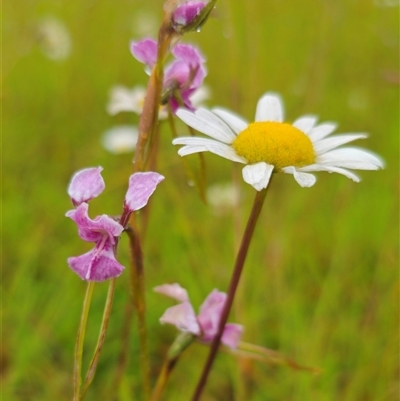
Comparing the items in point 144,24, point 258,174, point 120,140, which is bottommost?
point 258,174

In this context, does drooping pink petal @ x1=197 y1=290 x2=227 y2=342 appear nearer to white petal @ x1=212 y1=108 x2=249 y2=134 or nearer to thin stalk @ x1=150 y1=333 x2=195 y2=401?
thin stalk @ x1=150 y1=333 x2=195 y2=401

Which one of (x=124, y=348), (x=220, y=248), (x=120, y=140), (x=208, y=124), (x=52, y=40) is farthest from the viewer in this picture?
(x=52, y=40)

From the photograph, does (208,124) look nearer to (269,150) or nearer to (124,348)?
(269,150)

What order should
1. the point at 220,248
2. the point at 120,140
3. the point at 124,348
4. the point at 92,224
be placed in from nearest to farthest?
the point at 92,224
the point at 124,348
the point at 220,248
the point at 120,140

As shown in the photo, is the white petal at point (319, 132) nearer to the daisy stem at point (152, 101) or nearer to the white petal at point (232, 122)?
the white petal at point (232, 122)

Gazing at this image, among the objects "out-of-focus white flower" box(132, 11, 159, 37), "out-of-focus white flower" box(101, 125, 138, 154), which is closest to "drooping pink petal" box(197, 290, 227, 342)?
"out-of-focus white flower" box(101, 125, 138, 154)

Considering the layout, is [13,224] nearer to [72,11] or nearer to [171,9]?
[171,9]

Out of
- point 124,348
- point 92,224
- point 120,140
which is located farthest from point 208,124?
point 120,140
